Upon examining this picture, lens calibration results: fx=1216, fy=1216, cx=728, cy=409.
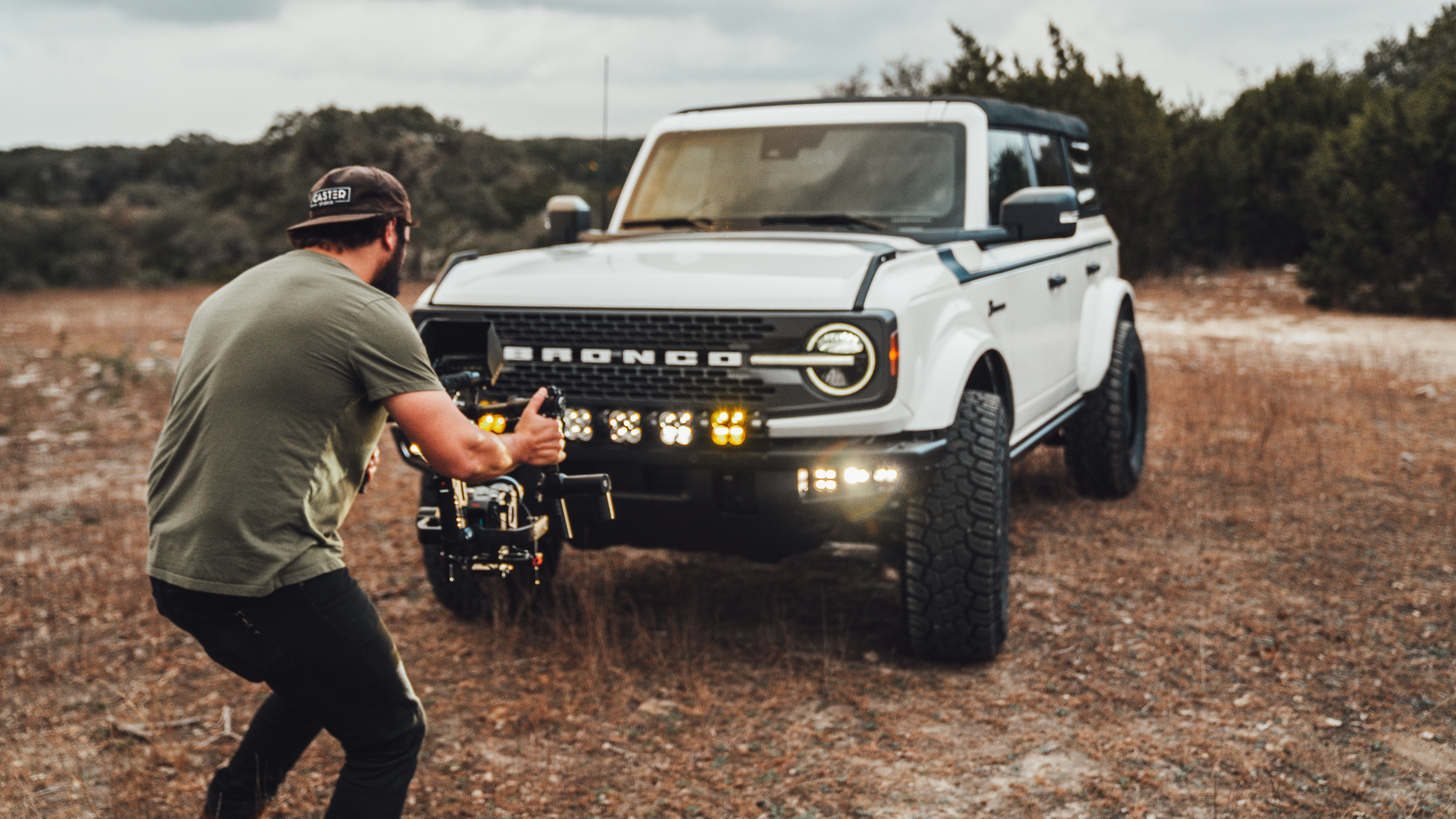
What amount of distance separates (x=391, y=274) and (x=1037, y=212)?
2674 mm

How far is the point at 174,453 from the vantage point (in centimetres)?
246

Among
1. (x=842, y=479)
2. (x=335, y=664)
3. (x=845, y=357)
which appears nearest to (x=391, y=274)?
(x=335, y=664)

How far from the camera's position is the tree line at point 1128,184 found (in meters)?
15.4

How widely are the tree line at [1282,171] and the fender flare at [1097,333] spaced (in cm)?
727

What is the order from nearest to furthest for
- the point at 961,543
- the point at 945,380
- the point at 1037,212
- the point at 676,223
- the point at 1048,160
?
the point at 945,380, the point at 961,543, the point at 1037,212, the point at 676,223, the point at 1048,160

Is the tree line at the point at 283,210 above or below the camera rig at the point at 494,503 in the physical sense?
above

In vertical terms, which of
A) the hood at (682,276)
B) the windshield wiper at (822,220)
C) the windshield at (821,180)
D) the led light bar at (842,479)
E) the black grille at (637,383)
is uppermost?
the windshield at (821,180)

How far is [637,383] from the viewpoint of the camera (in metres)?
3.89

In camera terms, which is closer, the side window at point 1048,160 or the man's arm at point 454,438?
the man's arm at point 454,438

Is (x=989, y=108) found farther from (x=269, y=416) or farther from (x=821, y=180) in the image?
(x=269, y=416)

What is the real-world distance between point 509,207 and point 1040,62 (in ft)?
45.3

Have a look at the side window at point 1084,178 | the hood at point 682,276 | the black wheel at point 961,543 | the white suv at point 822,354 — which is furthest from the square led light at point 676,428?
the side window at point 1084,178

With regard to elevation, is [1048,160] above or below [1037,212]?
above

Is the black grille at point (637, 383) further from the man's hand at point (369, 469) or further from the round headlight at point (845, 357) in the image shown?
the man's hand at point (369, 469)
